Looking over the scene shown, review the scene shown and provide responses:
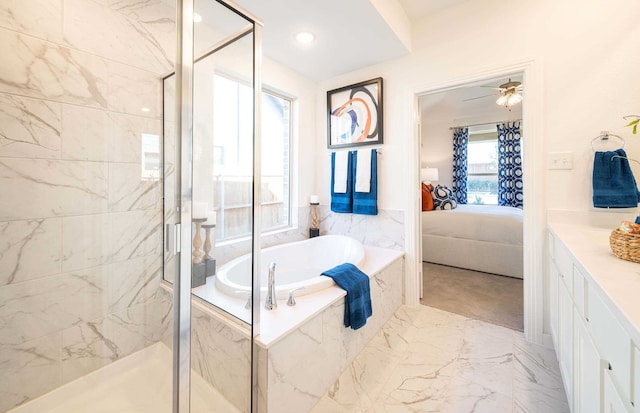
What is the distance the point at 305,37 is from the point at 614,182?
2332 mm

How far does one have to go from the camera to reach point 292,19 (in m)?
1.96

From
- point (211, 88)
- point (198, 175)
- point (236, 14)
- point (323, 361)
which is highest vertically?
point (236, 14)

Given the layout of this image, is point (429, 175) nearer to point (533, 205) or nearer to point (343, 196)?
point (343, 196)

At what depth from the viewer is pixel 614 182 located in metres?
1.60

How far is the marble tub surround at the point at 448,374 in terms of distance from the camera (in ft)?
4.53

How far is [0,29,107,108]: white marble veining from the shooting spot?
1215 mm

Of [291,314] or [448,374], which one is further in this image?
[448,374]

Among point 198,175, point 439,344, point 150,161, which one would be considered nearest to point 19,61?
point 150,161

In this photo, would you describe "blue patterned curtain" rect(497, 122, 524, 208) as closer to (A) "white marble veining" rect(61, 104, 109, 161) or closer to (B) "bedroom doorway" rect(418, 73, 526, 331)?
(B) "bedroom doorway" rect(418, 73, 526, 331)

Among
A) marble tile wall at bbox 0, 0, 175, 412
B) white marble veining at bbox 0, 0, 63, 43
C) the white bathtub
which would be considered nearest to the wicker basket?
the white bathtub

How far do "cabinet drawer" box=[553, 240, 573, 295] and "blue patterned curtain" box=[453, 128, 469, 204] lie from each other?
4277mm

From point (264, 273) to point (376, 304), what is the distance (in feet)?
2.91

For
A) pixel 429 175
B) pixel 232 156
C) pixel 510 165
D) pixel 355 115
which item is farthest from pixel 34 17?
pixel 510 165

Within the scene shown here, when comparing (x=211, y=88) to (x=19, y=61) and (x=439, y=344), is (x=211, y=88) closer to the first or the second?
(x=19, y=61)
